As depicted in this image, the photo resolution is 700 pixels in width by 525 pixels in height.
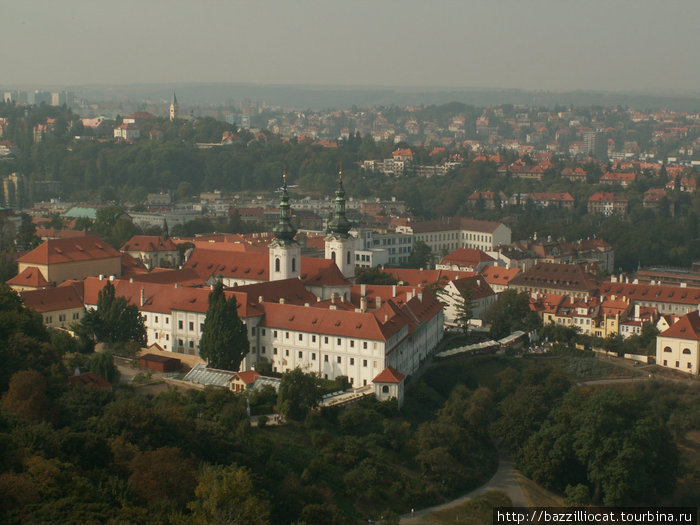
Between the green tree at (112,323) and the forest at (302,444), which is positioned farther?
the green tree at (112,323)

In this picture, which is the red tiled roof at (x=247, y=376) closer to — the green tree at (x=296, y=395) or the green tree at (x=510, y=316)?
the green tree at (x=296, y=395)

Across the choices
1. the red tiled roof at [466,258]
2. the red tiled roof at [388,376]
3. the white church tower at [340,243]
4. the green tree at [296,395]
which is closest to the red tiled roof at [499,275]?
the red tiled roof at [466,258]

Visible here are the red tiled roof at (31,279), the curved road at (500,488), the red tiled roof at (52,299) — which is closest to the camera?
the curved road at (500,488)

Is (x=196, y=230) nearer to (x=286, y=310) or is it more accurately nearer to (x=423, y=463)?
(x=286, y=310)

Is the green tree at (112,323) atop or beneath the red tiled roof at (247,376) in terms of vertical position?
atop

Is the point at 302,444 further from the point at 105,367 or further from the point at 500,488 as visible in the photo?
the point at 105,367

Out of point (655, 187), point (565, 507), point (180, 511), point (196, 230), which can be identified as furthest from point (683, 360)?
point (655, 187)
